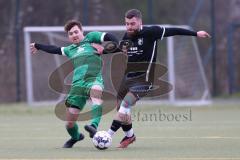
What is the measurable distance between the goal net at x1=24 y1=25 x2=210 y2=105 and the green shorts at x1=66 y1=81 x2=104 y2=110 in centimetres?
911

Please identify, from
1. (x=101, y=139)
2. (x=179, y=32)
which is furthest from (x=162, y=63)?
(x=101, y=139)

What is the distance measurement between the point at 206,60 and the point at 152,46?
1355 cm

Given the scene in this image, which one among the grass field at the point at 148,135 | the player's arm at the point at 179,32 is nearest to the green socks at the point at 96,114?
the grass field at the point at 148,135

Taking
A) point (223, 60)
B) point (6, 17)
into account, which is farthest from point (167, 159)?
point (6, 17)

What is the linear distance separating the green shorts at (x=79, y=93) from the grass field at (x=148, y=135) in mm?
611

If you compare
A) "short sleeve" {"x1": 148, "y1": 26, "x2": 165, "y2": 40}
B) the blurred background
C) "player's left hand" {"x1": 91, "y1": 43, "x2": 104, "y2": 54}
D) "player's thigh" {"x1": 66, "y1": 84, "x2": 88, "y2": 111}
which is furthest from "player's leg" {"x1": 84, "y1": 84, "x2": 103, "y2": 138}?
the blurred background

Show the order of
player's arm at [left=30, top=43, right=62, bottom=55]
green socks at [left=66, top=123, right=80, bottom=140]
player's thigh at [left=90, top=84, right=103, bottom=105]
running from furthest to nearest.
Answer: player's arm at [left=30, top=43, right=62, bottom=55]
green socks at [left=66, top=123, right=80, bottom=140]
player's thigh at [left=90, top=84, right=103, bottom=105]

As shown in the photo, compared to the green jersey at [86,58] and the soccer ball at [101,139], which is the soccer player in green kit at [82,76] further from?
the soccer ball at [101,139]

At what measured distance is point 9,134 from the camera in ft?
44.8

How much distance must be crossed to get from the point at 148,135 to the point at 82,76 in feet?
8.18

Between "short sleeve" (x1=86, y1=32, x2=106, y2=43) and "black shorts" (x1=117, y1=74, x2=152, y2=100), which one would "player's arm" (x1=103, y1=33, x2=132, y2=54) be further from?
"black shorts" (x1=117, y1=74, x2=152, y2=100)

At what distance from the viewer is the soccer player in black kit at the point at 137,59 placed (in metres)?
11.0

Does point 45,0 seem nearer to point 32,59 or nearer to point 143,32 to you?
point 32,59

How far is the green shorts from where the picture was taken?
1108cm
